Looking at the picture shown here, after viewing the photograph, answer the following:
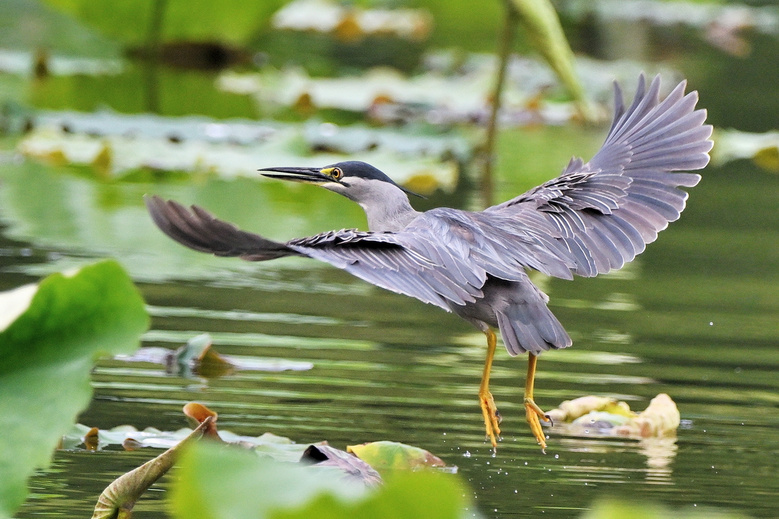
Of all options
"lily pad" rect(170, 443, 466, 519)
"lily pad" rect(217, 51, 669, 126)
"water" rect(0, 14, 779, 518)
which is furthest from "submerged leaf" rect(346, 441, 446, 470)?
"lily pad" rect(217, 51, 669, 126)

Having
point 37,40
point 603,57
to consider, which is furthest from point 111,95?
point 603,57

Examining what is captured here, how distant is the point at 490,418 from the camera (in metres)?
3.67

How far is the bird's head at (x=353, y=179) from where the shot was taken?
168 inches

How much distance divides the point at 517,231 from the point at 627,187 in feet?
1.55

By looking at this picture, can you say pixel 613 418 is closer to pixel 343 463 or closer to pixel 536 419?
pixel 536 419

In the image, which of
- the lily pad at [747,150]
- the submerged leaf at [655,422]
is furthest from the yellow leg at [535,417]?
the lily pad at [747,150]

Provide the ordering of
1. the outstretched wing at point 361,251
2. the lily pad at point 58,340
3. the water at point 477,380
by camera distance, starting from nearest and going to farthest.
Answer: the lily pad at point 58,340
the outstretched wing at point 361,251
the water at point 477,380

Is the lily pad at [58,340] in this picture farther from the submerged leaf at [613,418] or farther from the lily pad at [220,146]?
the lily pad at [220,146]

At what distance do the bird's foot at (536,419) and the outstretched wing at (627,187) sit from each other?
0.43 meters

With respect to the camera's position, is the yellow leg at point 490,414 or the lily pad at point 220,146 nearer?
the yellow leg at point 490,414

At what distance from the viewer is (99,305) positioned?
1.67 m

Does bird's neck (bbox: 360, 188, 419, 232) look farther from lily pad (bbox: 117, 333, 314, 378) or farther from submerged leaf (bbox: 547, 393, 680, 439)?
submerged leaf (bbox: 547, 393, 680, 439)

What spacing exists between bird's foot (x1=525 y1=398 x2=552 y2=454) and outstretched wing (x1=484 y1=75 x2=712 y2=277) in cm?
43

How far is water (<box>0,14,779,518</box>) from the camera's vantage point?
341cm
